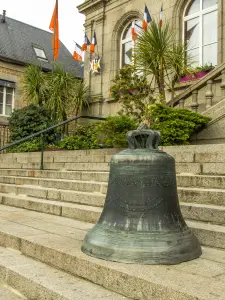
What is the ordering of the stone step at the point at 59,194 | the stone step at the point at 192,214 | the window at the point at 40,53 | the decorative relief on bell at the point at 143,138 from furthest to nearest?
the window at the point at 40,53 → the stone step at the point at 59,194 → the stone step at the point at 192,214 → the decorative relief on bell at the point at 143,138

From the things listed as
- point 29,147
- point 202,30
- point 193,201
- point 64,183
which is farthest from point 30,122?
point 193,201

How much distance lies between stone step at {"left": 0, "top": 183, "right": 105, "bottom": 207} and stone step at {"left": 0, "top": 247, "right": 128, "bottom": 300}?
1853 mm

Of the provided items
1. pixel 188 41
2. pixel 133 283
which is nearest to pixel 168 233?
pixel 133 283

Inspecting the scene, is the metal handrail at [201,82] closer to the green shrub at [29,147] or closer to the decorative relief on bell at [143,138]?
the green shrub at [29,147]

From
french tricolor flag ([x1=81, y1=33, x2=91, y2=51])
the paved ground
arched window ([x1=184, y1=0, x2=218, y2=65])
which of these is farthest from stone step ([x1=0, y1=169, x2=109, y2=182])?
french tricolor flag ([x1=81, y1=33, x2=91, y2=51])

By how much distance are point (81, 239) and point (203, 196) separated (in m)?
1.53

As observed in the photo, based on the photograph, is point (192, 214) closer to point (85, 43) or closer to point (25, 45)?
point (85, 43)

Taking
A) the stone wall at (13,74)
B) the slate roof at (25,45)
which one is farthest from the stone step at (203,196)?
the stone wall at (13,74)

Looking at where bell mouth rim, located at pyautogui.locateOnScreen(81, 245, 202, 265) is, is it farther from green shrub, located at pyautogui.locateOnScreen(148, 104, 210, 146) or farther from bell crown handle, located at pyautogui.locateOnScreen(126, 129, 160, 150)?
green shrub, located at pyautogui.locateOnScreen(148, 104, 210, 146)

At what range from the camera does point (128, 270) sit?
2717 millimetres

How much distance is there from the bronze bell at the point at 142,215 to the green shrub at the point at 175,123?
14.0 ft

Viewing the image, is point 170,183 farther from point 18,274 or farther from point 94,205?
point 94,205

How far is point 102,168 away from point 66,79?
26.7 ft

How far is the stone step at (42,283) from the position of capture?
262 cm
